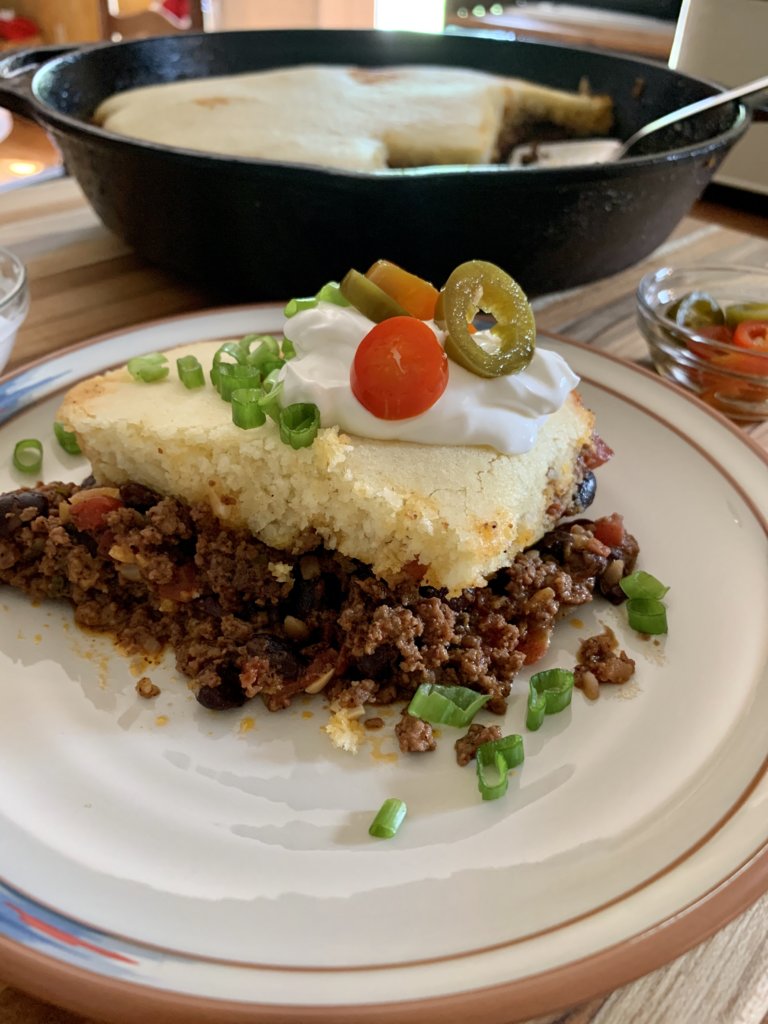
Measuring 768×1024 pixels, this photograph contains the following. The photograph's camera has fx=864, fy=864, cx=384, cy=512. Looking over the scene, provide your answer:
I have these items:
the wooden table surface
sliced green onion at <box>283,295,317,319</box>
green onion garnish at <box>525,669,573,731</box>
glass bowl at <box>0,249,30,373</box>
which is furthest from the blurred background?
green onion garnish at <box>525,669,573,731</box>

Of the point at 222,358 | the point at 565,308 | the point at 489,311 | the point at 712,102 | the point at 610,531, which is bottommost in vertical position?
the point at 565,308

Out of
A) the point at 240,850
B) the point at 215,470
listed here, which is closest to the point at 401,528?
the point at 215,470

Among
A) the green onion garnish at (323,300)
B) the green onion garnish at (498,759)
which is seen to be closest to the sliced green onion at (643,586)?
the green onion garnish at (498,759)

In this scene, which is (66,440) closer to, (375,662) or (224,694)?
(224,694)

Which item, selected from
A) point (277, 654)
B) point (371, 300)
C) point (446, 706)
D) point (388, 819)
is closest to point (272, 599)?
point (277, 654)

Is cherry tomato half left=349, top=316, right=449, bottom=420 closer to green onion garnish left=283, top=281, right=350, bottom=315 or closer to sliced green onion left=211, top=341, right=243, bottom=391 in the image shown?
green onion garnish left=283, top=281, right=350, bottom=315
